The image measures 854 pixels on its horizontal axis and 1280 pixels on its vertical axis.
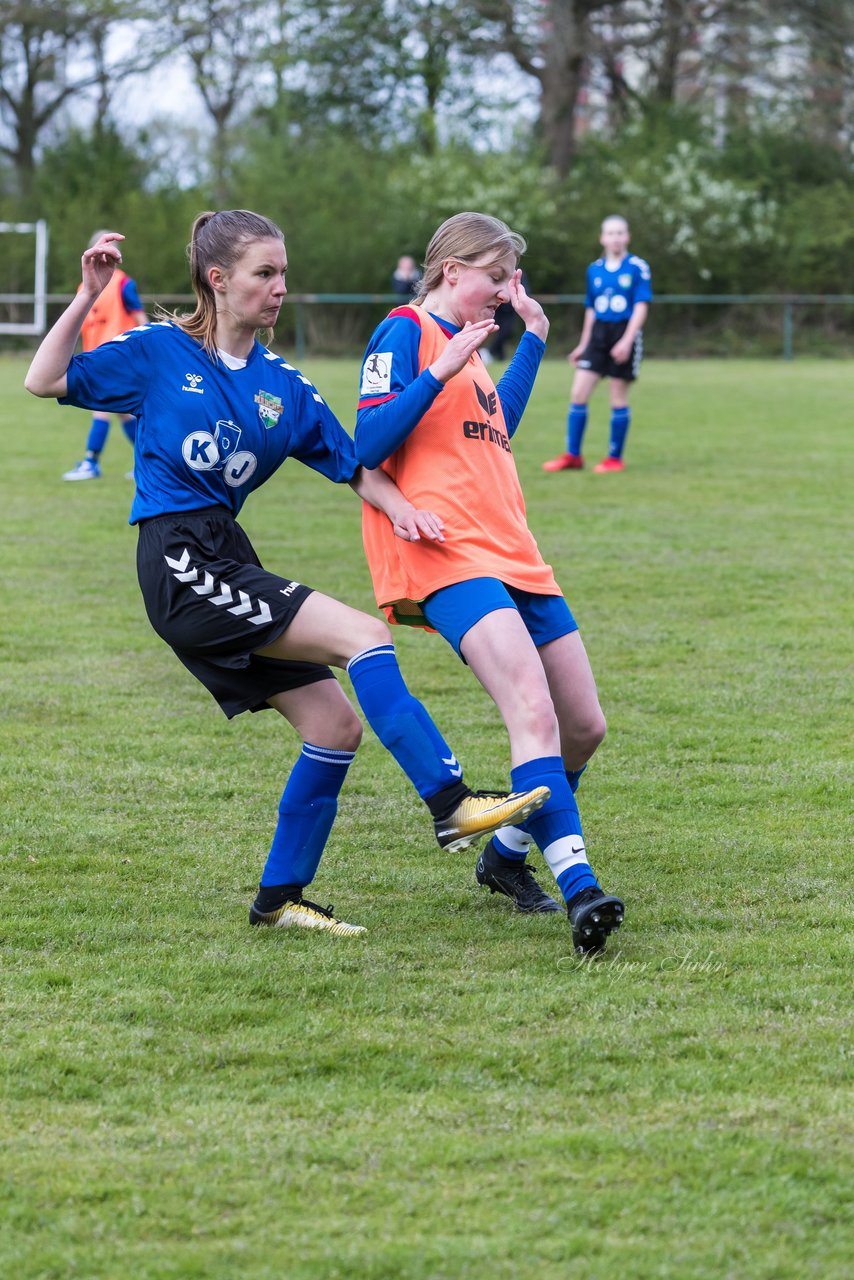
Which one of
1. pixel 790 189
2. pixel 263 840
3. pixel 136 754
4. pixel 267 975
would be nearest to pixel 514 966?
pixel 267 975

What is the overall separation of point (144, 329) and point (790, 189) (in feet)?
112

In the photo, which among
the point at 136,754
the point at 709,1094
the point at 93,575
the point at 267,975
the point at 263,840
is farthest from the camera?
the point at 93,575

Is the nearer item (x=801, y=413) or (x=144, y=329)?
(x=144, y=329)

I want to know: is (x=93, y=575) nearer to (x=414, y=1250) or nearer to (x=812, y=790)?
(x=812, y=790)

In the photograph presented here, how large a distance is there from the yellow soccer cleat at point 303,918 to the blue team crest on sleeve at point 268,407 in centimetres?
117

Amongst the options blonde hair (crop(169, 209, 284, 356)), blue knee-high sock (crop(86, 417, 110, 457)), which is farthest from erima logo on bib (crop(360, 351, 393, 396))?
blue knee-high sock (crop(86, 417, 110, 457))

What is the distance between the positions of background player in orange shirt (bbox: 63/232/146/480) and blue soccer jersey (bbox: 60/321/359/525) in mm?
8733

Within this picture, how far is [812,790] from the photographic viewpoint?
201 inches

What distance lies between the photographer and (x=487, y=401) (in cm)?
405

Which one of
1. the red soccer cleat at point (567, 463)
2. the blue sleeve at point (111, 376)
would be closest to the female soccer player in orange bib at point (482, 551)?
the blue sleeve at point (111, 376)

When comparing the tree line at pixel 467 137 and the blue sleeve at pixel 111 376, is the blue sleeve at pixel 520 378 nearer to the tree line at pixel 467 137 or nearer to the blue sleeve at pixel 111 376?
the blue sleeve at pixel 111 376

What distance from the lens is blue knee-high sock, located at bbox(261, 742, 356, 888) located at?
3.94 meters

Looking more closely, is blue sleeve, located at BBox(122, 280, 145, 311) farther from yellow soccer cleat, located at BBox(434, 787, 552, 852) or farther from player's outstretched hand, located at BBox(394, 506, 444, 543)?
yellow soccer cleat, located at BBox(434, 787, 552, 852)

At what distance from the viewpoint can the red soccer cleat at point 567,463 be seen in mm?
13570
